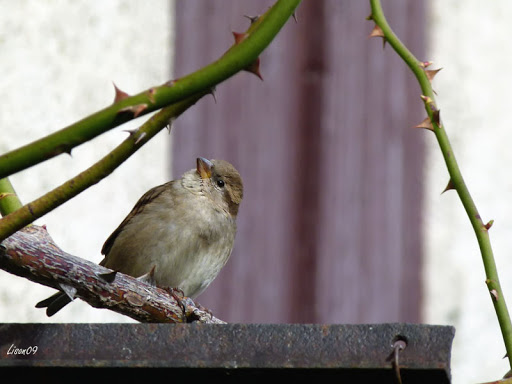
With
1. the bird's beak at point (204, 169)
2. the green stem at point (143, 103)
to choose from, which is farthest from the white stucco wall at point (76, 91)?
the green stem at point (143, 103)

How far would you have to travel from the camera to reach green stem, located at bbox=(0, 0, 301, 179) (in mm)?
1299

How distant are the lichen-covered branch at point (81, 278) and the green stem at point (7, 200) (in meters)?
0.14

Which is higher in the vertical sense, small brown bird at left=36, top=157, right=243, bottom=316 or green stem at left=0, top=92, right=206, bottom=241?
small brown bird at left=36, top=157, right=243, bottom=316

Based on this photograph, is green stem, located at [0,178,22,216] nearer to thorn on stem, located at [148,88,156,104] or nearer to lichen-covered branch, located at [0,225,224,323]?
lichen-covered branch, located at [0,225,224,323]

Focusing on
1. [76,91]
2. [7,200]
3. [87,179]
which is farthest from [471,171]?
[87,179]

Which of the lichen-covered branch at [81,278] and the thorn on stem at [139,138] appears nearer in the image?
the thorn on stem at [139,138]

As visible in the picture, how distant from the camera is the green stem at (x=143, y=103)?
130 centimetres

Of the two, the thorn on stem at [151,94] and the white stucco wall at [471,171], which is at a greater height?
the white stucco wall at [471,171]

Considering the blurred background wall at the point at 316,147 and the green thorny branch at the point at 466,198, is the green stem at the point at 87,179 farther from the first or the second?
the blurred background wall at the point at 316,147

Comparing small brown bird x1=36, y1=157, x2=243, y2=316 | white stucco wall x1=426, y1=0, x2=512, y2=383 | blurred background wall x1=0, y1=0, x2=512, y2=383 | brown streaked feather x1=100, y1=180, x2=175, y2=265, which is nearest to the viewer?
small brown bird x1=36, y1=157, x2=243, y2=316

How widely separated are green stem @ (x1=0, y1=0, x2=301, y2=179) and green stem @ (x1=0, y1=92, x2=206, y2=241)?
36mm

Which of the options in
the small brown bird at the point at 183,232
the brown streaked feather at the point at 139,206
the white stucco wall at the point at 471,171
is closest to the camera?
the small brown bird at the point at 183,232

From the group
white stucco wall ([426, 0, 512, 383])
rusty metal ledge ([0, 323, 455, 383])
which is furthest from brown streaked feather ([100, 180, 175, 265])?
white stucco wall ([426, 0, 512, 383])

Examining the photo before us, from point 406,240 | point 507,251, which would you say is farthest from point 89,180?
point 507,251
